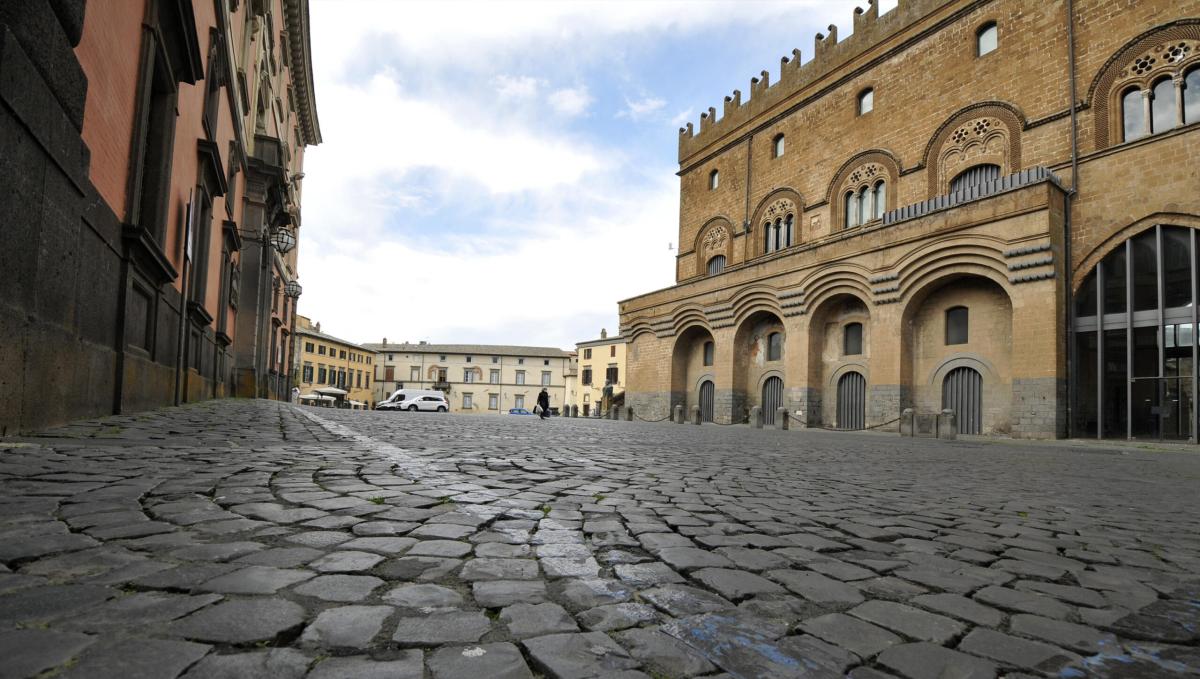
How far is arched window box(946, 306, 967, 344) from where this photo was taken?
1961cm

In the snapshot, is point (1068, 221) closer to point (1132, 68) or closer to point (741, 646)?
point (1132, 68)

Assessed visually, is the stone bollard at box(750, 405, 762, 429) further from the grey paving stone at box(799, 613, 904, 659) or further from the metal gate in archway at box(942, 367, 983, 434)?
the grey paving stone at box(799, 613, 904, 659)

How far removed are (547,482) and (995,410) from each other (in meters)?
18.4

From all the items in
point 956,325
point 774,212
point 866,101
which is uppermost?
point 866,101

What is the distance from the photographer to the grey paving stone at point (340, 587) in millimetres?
1788

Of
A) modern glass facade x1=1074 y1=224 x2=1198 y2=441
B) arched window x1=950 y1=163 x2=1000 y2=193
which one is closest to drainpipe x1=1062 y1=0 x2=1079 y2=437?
modern glass facade x1=1074 y1=224 x2=1198 y2=441

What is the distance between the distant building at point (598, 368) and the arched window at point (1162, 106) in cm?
4717

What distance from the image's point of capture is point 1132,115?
18.0 metres

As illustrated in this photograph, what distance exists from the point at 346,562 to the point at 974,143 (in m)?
25.2

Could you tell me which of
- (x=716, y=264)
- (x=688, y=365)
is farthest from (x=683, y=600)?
(x=716, y=264)

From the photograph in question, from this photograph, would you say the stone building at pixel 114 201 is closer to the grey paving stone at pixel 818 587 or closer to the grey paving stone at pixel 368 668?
the grey paving stone at pixel 368 668

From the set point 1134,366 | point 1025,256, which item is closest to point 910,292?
point 1025,256

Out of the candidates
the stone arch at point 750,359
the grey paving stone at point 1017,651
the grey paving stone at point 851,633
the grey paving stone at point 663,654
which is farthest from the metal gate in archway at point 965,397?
the grey paving stone at point 663,654

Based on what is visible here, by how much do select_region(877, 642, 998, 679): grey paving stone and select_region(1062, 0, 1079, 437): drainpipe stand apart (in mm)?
18681
